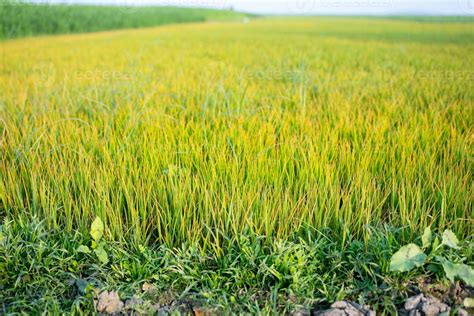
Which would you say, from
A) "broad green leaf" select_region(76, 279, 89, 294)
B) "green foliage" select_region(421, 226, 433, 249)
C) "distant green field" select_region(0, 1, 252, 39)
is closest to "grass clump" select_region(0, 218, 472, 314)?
"broad green leaf" select_region(76, 279, 89, 294)

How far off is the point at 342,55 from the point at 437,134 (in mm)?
4169

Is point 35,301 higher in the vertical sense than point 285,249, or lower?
lower

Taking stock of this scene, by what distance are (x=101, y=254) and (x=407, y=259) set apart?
3.93 feet

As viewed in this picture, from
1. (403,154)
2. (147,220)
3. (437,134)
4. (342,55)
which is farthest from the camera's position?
(342,55)

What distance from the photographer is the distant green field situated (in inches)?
409

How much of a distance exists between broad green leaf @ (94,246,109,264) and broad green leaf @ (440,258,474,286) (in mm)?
1310

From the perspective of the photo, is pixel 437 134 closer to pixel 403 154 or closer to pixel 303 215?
pixel 403 154

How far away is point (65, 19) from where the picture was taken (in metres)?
13.1

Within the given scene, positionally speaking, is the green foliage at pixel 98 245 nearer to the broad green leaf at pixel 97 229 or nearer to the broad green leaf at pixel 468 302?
the broad green leaf at pixel 97 229

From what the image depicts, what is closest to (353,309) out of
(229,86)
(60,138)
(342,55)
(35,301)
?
(35,301)

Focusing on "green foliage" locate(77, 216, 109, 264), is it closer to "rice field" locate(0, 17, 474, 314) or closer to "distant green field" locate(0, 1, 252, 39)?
"rice field" locate(0, 17, 474, 314)

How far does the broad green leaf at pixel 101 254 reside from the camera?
184 centimetres

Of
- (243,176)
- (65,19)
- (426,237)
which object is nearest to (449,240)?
(426,237)

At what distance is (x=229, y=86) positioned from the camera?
397 centimetres
